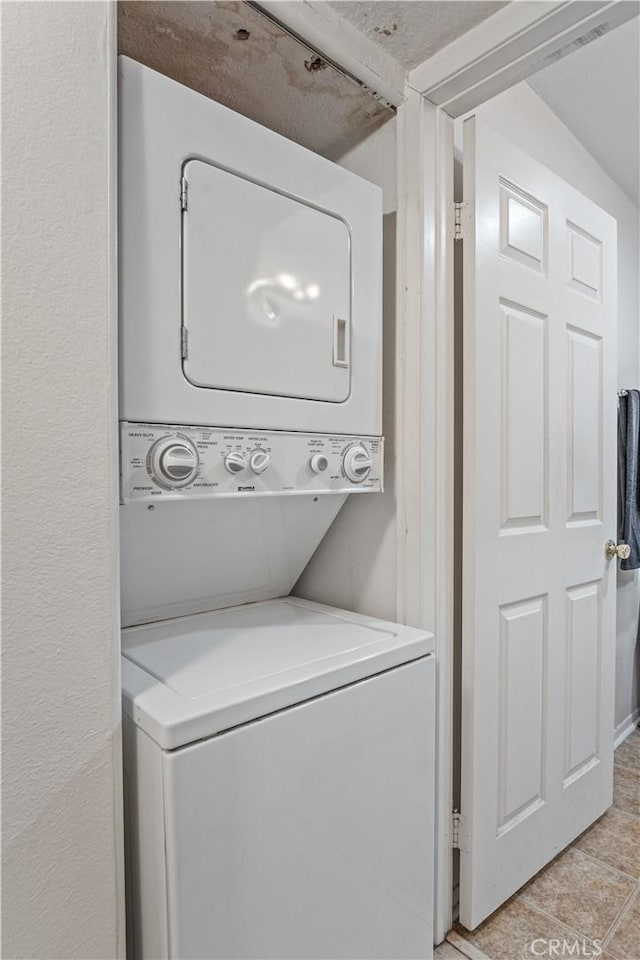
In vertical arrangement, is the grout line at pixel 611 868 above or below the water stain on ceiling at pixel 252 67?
below

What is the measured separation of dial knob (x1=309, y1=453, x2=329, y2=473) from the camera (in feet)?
4.44

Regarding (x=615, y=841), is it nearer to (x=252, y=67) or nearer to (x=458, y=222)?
(x=458, y=222)

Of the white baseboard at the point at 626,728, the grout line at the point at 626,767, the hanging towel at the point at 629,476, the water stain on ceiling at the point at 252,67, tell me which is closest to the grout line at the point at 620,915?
the grout line at the point at 626,767

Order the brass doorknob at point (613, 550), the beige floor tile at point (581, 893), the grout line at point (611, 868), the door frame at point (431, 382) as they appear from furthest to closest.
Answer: the brass doorknob at point (613, 550), the grout line at point (611, 868), the beige floor tile at point (581, 893), the door frame at point (431, 382)

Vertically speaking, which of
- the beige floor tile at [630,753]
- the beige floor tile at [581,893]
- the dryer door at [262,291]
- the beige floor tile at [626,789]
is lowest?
the beige floor tile at [630,753]

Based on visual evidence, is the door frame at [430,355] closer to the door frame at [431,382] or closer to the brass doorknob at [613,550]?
the door frame at [431,382]

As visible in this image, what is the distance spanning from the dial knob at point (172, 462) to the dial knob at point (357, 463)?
0.46 metres

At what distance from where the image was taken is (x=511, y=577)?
174cm

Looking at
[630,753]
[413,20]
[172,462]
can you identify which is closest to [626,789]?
[630,753]

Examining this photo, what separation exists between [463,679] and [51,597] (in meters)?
1.23

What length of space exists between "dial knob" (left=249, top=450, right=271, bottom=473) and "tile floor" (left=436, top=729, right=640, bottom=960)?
4.91ft

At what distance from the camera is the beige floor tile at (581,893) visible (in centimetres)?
169

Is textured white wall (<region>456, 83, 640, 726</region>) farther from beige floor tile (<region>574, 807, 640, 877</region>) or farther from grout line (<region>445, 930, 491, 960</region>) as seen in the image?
grout line (<region>445, 930, 491, 960</region>)

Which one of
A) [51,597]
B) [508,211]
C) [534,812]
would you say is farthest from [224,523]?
[534,812]
